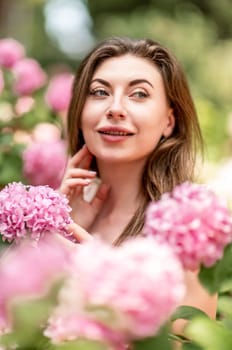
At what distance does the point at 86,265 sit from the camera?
696mm

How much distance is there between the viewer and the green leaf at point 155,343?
76 centimetres

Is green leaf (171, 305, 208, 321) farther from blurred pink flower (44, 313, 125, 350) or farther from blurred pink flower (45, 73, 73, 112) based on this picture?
blurred pink flower (45, 73, 73, 112)

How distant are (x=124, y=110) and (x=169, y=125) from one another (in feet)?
0.72

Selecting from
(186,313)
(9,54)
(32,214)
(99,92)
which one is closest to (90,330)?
(186,313)

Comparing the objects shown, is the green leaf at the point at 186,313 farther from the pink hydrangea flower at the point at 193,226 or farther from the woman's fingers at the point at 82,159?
the woman's fingers at the point at 82,159

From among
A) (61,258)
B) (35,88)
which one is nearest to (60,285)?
(61,258)

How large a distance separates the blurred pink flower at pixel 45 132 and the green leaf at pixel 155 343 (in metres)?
2.29

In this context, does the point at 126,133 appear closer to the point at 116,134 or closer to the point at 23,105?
the point at 116,134

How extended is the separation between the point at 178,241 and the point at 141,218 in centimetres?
94

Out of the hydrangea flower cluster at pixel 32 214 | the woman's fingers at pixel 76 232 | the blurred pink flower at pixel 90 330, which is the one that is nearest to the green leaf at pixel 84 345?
the blurred pink flower at pixel 90 330

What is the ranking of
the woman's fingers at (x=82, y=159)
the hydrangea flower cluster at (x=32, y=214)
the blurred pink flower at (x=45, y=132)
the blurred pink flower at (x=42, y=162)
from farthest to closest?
the blurred pink flower at (x=45, y=132)
the blurred pink flower at (x=42, y=162)
the woman's fingers at (x=82, y=159)
the hydrangea flower cluster at (x=32, y=214)

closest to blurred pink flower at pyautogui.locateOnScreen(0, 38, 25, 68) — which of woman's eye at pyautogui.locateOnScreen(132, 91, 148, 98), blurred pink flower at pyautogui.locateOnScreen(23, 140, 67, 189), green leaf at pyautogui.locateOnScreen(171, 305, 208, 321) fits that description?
blurred pink flower at pyautogui.locateOnScreen(23, 140, 67, 189)

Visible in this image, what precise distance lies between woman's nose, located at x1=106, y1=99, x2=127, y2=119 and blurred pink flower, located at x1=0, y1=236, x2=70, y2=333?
989 mm

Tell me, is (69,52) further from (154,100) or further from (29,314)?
(29,314)
